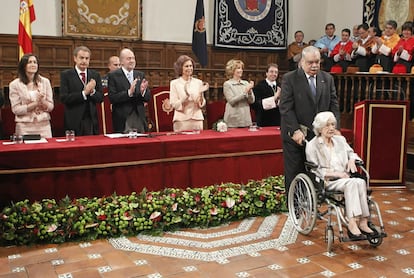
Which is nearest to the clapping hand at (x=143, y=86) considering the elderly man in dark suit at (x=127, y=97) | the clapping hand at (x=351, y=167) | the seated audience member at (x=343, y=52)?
the elderly man in dark suit at (x=127, y=97)

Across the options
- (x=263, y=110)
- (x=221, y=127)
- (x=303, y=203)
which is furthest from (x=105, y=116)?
(x=303, y=203)

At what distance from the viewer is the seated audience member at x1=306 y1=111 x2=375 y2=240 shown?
3545 millimetres

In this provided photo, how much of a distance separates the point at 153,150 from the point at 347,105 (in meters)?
4.85

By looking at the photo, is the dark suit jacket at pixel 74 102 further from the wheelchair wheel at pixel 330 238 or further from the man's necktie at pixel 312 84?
the wheelchair wheel at pixel 330 238

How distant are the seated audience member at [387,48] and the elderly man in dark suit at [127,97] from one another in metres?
4.78

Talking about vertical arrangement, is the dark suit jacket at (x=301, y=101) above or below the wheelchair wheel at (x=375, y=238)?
above

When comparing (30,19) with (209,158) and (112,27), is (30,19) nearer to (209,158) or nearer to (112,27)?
(112,27)

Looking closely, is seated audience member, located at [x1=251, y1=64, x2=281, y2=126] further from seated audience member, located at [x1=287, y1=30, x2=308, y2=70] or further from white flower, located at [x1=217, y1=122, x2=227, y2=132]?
seated audience member, located at [x1=287, y1=30, x2=308, y2=70]

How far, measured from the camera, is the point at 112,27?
9430 mm

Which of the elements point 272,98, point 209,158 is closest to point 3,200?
point 209,158

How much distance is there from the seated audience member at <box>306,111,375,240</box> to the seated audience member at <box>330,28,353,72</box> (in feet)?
17.7

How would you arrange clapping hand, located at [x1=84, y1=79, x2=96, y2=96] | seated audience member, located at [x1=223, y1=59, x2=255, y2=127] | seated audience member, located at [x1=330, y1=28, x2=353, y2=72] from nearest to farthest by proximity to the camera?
clapping hand, located at [x1=84, y1=79, x2=96, y2=96], seated audience member, located at [x1=223, y1=59, x2=255, y2=127], seated audience member, located at [x1=330, y1=28, x2=353, y2=72]

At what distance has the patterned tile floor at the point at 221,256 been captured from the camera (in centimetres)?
327

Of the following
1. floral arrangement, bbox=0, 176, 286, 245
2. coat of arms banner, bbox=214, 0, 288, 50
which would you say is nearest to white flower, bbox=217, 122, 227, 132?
floral arrangement, bbox=0, 176, 286, 245
